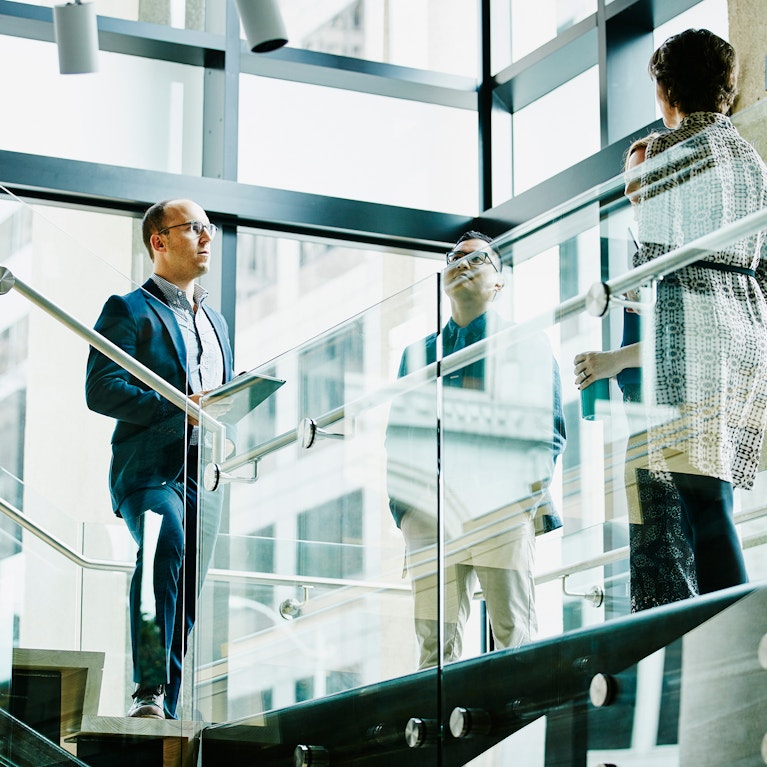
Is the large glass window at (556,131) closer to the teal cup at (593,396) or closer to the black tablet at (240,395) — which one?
the black tablet at (240,395)

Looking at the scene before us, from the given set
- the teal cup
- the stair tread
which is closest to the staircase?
the stair tread

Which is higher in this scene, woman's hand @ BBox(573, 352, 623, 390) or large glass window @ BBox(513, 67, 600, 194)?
large glass window @ BBox(513, 67, 600, 194)

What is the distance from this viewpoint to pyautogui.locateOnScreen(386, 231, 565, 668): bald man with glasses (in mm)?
2891

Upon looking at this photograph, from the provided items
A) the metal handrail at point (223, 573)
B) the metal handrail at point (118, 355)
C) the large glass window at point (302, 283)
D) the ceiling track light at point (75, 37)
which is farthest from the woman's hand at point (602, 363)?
the large glass window at point (302, 283)

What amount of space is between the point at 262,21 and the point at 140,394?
3.66 feet

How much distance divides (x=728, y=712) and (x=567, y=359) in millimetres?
791

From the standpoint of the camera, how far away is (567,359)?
2.82 meters

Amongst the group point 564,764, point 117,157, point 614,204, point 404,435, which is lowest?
point 564,764

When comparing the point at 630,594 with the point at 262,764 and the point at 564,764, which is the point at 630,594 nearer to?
the point at 564,764

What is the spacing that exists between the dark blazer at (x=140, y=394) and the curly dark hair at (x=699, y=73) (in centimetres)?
175

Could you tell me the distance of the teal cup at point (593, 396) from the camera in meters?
2.74

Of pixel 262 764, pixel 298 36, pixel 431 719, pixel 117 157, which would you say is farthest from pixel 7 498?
pixel 298 36

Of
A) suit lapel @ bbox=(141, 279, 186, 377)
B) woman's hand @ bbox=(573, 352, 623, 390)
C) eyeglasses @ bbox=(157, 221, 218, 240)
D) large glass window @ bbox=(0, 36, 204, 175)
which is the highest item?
large glass window @ bbox=(0, 36, 204, 175)

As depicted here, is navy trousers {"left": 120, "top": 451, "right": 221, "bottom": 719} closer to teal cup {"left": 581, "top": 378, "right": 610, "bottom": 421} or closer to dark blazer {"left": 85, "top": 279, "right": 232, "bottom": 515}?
dark blazer {"left": 85, "top": 279, "right": 232, "bottom": 515}
